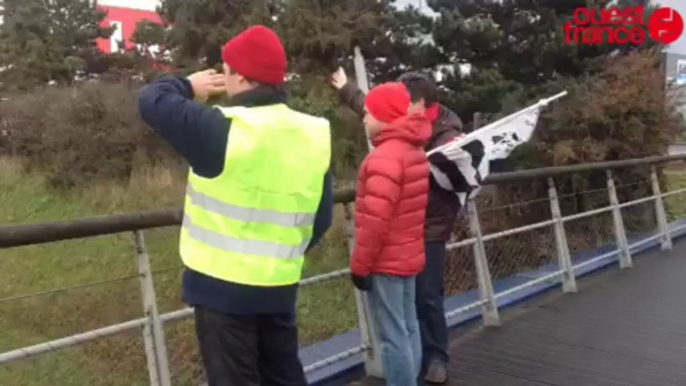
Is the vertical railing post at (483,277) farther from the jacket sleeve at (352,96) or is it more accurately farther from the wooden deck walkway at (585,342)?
the jacket sleeve at (352,96)

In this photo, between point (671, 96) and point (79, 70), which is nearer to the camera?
point (671, 96)

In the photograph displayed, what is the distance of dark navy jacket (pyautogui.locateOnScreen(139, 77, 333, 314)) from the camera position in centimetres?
222

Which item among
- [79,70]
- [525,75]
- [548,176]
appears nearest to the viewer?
[548,176]

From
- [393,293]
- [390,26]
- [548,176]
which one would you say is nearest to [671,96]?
[390,26]

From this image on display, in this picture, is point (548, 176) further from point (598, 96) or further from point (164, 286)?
point (598, 96)

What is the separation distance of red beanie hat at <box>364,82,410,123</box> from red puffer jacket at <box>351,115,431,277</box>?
37mm

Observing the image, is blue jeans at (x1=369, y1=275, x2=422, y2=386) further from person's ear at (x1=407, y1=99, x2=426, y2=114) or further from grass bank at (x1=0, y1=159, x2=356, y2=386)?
grass bank at (x1=0, y1=159, x2=356, y2=386)

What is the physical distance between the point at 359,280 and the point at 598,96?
→ 957 centimetres

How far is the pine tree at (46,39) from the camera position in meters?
26.0

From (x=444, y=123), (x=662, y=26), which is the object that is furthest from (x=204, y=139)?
(x=662, y=26)

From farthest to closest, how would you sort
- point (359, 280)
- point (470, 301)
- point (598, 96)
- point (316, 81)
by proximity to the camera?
point (316, 81) → point (598, 96) → point (470, 301) → point (359, 280)

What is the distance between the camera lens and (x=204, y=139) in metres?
2.22

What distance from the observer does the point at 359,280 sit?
3.37 metres

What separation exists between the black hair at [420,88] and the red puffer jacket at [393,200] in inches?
4.3
